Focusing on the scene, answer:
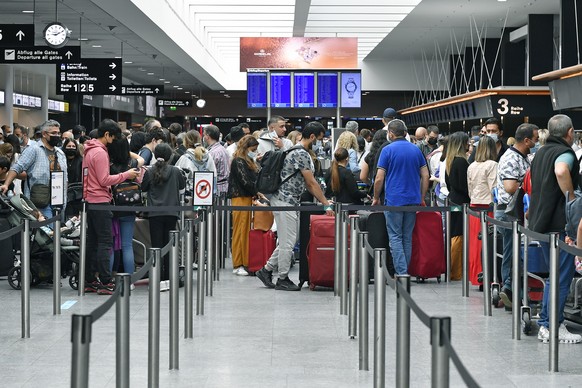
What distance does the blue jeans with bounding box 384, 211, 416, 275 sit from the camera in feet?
36.8

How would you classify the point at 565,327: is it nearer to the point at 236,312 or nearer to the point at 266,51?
the point at 236,312

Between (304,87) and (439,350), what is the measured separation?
647 inches

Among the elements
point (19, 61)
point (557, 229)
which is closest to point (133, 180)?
point (557, 229)

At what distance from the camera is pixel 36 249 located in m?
11.1

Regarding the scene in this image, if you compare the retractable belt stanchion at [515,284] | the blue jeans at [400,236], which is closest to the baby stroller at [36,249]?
the blue jeans at [400,236]

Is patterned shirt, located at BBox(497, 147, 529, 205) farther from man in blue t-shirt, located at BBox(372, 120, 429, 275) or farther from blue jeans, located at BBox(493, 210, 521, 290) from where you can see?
man in blue t-shirt, located at BBox(372, 120, 429, 275)

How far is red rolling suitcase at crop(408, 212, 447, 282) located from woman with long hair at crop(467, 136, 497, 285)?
1.55 feet

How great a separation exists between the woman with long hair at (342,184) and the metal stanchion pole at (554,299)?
17.3 feet

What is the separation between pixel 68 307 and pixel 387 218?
358cm

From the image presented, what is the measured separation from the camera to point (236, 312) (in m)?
9.83

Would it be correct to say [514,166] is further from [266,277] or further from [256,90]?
[256,90]

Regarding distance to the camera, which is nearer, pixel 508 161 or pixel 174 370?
pixel 174 370

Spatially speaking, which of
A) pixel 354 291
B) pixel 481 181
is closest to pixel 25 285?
pixel 354 291

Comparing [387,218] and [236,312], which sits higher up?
[387,218]
